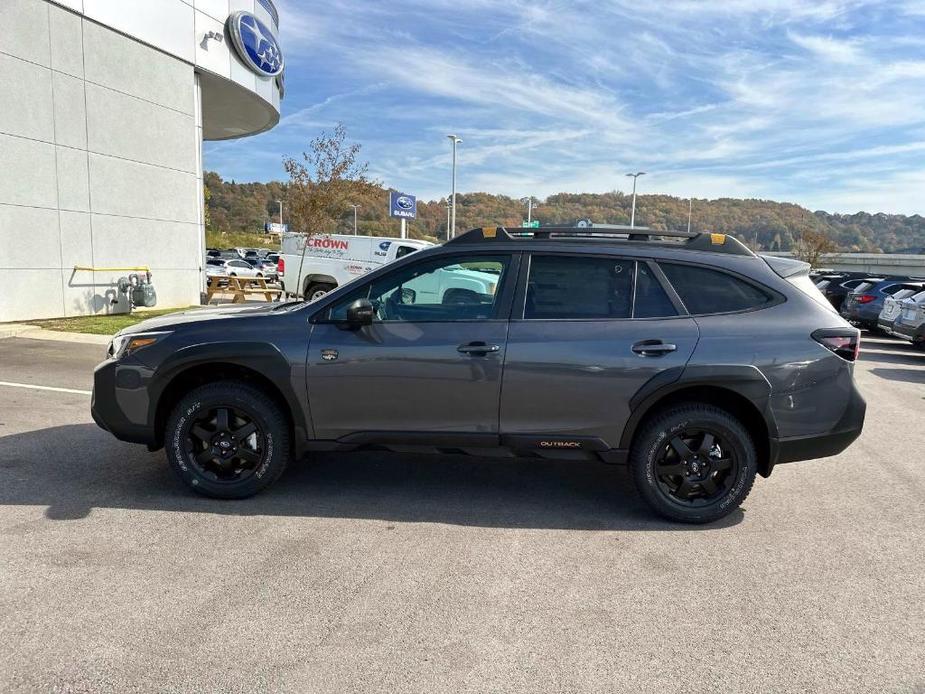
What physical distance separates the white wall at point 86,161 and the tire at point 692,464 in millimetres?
13196

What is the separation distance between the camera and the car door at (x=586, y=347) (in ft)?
13.3

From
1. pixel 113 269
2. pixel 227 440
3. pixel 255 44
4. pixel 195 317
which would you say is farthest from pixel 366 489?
pixel 255 44

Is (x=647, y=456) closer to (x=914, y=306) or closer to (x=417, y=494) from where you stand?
(x=417, y=494)

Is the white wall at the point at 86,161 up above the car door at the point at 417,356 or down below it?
above

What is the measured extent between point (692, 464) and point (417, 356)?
1.87 m

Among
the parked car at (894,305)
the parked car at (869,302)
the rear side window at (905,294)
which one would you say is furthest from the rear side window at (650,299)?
the parked car at (869,302)

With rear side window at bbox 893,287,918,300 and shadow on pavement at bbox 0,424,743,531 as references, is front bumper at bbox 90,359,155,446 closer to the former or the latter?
shadow on pavement at bbox 0,424,743,531

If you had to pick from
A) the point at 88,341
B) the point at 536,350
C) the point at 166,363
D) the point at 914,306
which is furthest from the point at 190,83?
the point at 914,306

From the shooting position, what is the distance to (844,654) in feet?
9.32

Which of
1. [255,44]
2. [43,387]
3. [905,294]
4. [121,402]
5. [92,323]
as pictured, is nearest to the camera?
[121,402]

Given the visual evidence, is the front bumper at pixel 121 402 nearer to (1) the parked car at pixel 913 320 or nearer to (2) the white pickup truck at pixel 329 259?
(2) the white pickup truck at pixel 329 259

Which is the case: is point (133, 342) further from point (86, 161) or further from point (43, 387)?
point (86, 161)

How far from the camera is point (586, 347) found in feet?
13.3

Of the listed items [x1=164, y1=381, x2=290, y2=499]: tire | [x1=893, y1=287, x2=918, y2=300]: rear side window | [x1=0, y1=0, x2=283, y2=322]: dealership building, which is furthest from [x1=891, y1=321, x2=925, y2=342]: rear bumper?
[x1=0, y1=0, x2=283, y2=322]: dealership building
